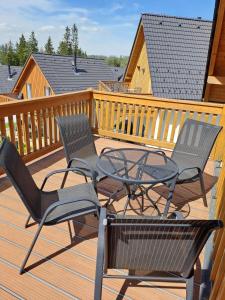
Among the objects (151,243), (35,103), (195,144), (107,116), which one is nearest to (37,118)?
(35,103)

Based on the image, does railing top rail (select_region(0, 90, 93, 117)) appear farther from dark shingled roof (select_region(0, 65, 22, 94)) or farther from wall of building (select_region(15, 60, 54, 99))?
dark shingled roof (select_region(0, 65, 22, 94))

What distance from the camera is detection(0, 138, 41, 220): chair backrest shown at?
5.97ft

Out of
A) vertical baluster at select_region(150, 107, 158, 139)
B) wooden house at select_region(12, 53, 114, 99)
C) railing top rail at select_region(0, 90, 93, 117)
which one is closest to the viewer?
railing top rail at select_region(0, 90, 93, 117)

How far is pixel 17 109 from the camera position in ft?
11.3

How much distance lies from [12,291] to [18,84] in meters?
21.3

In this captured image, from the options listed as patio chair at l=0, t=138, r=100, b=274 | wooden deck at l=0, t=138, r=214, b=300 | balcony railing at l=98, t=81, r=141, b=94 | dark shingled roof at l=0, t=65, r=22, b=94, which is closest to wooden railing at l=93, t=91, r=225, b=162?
wooden deck at l=0, t=138, r=214, b=300

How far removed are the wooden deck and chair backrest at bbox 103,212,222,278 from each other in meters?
0.37

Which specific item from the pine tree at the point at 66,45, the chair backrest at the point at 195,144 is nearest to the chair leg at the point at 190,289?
the chair backrest at the point at 195,144

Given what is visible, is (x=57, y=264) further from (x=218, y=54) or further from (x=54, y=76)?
(x=54, y=76)

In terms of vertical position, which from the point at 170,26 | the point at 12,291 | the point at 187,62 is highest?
the point at 170,26

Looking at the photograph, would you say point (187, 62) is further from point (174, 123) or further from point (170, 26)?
point (174, 123)

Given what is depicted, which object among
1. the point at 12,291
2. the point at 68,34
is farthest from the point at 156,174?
the point at 68,34

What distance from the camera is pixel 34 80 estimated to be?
750 inches

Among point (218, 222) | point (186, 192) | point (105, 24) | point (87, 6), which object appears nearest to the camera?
point (218, 222)
